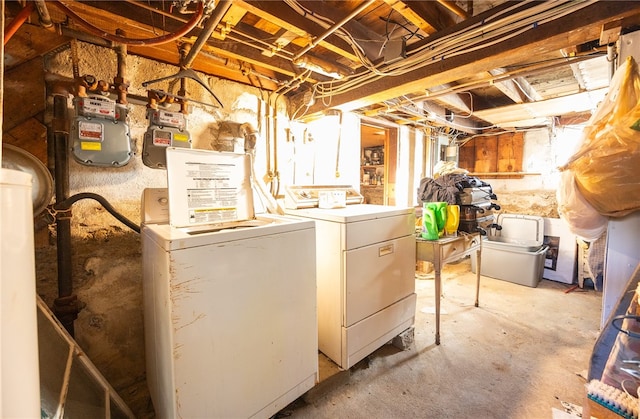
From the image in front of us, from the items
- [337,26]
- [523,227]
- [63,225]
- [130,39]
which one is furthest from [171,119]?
[523,227]

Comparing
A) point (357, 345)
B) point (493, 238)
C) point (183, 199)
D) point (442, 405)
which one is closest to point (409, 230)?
point (357, 345)

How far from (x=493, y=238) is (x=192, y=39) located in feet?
13.7

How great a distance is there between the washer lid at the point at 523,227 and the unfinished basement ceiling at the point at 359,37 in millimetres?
1767

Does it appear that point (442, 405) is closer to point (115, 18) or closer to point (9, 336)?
point (9, 336)

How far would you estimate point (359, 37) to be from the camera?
168cm

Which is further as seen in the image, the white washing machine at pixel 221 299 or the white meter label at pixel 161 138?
the white meter label at pixel 161 138

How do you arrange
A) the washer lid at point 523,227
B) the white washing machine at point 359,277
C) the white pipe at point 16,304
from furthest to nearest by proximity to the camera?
the washer lid at point 523,227 < the white washing machine at point 359,277 < the white pipe at point 16,304

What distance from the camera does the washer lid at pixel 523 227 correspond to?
356cm

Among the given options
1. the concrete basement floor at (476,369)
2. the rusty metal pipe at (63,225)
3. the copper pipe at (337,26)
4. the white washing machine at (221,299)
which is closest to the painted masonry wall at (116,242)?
the rusty metal pipe at (63,225)

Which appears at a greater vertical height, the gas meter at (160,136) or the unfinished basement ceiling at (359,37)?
the unfinished basement ceiling at (359,37)

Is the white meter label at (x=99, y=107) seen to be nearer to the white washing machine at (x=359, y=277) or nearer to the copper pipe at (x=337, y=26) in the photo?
the copper pipe at (x=337, y=26)

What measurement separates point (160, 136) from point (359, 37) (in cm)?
137

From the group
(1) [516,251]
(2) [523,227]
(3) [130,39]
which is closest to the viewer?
(3) [130,39]

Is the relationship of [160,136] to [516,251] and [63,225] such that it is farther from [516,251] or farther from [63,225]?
[516,251]
